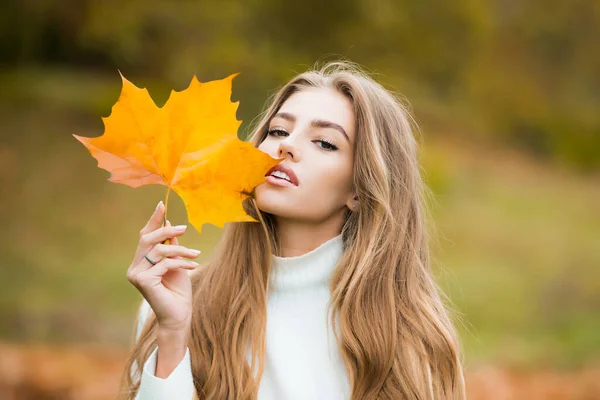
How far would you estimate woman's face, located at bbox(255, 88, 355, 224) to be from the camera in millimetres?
2021

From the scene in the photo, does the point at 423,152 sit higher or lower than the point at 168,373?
higher

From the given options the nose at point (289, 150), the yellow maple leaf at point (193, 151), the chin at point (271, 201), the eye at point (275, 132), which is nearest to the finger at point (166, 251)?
the yellow maple leaf at point (193, 151)

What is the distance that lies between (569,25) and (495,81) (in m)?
0.84

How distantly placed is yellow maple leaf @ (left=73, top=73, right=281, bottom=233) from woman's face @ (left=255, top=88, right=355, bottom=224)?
0.16 m

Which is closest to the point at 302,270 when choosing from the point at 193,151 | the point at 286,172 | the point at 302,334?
the point at 302,334

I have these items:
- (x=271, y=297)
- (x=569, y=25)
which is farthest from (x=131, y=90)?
(x=569, y=25)

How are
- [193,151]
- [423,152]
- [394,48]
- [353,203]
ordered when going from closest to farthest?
[193,151] → [353,203] → [423,152] → [394,48]

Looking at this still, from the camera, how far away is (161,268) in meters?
1.73

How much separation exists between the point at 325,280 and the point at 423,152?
3.97 metres

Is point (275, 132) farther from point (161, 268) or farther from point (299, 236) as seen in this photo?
point (161, 268)

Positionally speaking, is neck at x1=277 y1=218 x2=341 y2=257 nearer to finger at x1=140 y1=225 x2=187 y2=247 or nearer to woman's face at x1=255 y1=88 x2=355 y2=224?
woman's face at x1=255 y1=88 x2=355 y2=224

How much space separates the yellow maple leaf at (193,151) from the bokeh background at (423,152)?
3727mm

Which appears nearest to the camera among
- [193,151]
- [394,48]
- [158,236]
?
[158,236]

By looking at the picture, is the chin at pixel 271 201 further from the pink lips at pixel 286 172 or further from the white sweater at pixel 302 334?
the white sweater at pixel 302 334
